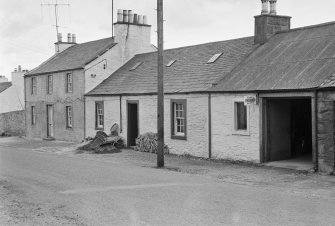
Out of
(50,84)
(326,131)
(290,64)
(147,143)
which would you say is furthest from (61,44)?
(326,131)

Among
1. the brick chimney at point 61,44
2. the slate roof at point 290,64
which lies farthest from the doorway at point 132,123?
the brick chimney at point 61,44

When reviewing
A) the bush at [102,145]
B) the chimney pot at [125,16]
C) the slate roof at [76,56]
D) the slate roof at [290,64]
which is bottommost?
the bush at [102,145]

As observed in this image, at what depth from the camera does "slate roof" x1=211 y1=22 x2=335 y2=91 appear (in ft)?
54.0

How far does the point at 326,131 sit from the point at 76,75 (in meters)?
19.3

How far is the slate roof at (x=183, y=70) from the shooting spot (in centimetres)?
2192

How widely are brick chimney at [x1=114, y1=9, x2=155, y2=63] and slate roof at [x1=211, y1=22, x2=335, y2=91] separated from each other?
1179 centimetres

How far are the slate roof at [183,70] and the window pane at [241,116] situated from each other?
206 centimetres

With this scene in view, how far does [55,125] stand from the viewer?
3353cm

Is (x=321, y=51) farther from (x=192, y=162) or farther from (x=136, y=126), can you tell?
(x=136, y=126)

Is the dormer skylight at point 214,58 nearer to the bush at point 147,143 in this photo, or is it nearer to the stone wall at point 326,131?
the bush at point 147,143

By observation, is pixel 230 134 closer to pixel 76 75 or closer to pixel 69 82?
pixel 76 75

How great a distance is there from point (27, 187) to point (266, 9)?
14.3 metres

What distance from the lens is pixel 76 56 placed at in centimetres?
3369

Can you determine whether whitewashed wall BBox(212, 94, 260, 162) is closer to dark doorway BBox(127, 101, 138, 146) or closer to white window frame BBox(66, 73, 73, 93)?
dark doorway BBox(127, 101, 138, 146)
